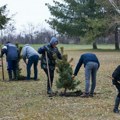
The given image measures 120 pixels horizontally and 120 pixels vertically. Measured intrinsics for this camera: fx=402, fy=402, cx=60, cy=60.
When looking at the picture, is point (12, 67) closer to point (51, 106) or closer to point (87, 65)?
point (87, 65)

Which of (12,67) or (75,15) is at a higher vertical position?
(75,15)

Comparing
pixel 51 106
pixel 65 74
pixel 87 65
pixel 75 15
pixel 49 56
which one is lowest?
pixel 51 106

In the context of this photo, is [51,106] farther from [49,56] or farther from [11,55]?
[11,55]

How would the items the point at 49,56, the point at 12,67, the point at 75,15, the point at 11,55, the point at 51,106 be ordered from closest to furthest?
the point at 51,106
the point at 49,56
the point at 11,55
the point at 12,67
the point at 75,15

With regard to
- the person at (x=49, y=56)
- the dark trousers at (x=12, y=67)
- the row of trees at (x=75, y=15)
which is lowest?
the dark trousers at (x=12, y=67)

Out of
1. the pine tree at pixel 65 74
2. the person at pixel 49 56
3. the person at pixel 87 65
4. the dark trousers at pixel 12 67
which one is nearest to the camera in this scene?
the person at pixel 87 65

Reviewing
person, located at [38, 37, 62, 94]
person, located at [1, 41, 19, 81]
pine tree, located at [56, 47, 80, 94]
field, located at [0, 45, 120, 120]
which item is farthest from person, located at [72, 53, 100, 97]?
person, located at [1, 41, 19, 81]

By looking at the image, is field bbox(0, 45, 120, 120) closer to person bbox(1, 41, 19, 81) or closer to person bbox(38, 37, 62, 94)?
person bbox(38, 37, 62, 94)

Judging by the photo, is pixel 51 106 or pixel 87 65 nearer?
pixel 51 106

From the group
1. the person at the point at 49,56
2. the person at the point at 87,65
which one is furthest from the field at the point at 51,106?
the person at the point at 49,56

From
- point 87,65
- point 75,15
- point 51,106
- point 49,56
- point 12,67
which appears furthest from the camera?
point 75,15

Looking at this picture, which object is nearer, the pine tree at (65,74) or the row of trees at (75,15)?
the pine tree at (65,74)

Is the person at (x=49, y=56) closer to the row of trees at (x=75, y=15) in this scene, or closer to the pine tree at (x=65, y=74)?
the pine tree at (x=65, y=74)

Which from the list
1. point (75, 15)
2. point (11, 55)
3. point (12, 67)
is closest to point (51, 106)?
point (11, 55)
